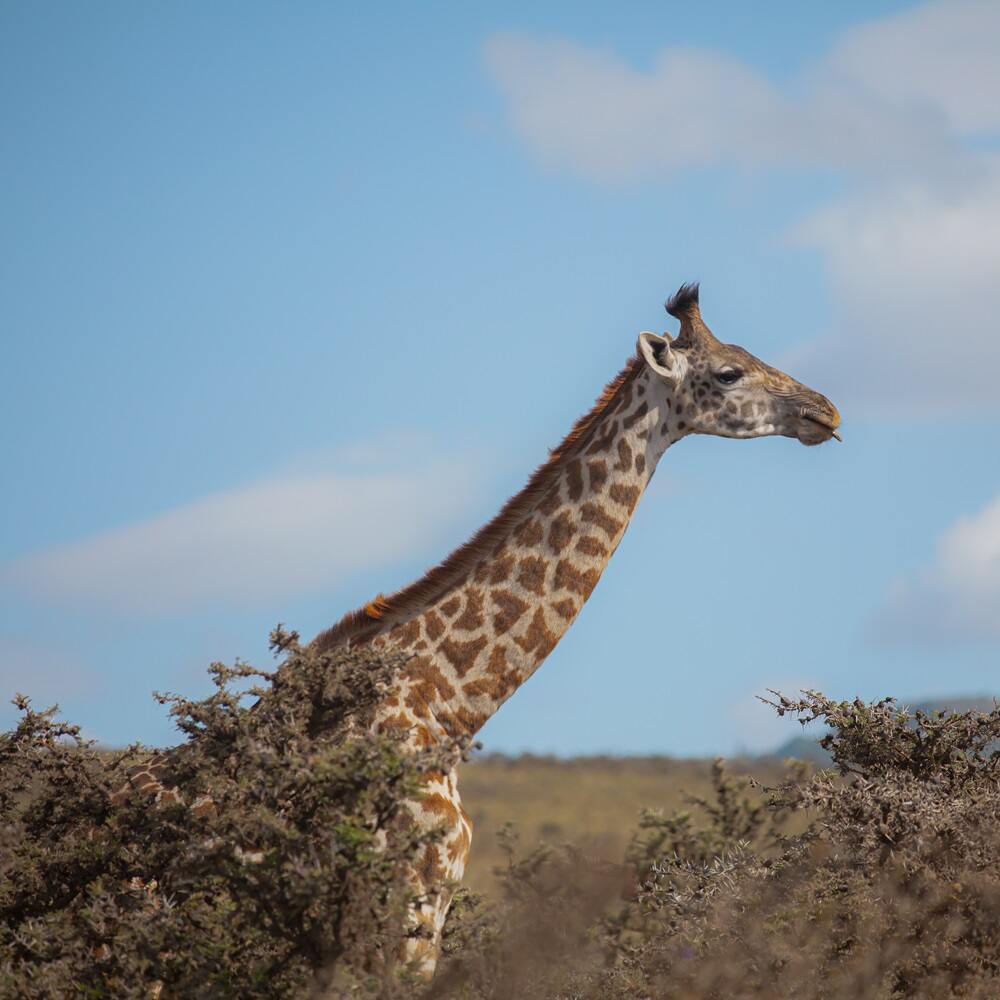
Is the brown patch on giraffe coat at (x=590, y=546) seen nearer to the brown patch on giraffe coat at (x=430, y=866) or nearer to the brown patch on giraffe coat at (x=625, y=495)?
the brown patch on giraffe coat at (x=625, y=495)

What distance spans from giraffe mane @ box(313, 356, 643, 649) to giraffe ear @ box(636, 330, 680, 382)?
0.60 feet

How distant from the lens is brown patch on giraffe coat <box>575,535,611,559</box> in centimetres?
919

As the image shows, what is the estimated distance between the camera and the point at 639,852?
14062 millimetres

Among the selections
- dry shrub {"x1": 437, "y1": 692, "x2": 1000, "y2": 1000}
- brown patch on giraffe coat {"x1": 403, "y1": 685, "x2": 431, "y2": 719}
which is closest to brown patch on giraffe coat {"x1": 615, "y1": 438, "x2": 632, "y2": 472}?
dry shrub {"x1": 437, "y1": 692, "x2": 1000, "y2": 1000}

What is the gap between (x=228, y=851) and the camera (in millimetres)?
6578

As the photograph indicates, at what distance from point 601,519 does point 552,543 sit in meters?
0.35

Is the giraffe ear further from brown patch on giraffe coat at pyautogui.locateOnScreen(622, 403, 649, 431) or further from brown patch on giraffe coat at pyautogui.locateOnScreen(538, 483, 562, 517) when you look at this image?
brown patch on giraffe coat at pyautogui.locateOnScreen(538, 483, 562, 517)

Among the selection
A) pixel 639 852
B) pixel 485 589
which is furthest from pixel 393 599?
pixel 639 852

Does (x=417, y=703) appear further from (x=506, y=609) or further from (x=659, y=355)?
(x=659, y=355)

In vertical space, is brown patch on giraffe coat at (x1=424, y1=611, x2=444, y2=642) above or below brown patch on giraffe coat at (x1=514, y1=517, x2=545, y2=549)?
below

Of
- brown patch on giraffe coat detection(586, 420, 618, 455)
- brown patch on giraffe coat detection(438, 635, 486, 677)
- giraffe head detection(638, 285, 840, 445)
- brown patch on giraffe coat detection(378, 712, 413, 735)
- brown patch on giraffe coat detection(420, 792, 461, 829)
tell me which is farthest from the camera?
giraffe head detection(638, 285, 840, 445)

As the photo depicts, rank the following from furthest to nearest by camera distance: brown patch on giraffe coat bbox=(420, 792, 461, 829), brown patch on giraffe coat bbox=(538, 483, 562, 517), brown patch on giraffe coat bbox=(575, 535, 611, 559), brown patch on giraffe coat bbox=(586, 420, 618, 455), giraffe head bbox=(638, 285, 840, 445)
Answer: giraffe head bbox=(638, 285, 840, 445)
brown patch on giraffe coat bbox=(586, 420, 618, 455)
brown patch on giraffe coat bbox=(538, 483, 562, 517)
brown patch on giraffe coat bbox=(575, 535, 611, 559)
brown patch on giraffe coat bbox=(420, 792, 461, 829)

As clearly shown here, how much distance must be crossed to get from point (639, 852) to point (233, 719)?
772 cm

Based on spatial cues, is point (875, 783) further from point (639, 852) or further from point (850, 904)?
point (639, 852)
